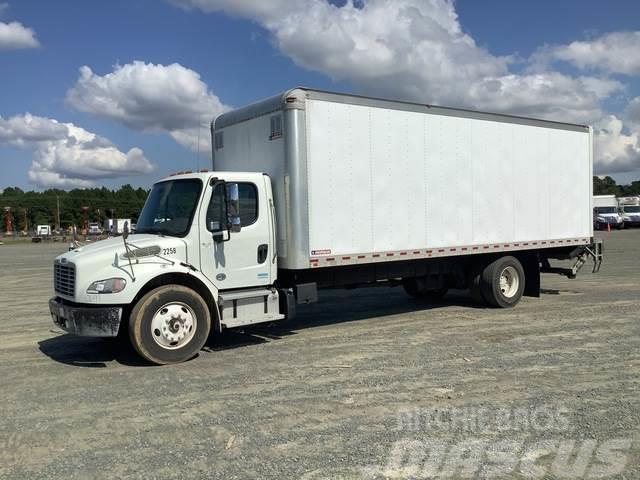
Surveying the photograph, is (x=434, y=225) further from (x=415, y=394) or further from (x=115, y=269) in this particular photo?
(x=115, y=269)

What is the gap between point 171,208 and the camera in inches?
318

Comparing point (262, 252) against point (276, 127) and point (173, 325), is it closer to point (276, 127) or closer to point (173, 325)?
point (173, 325)

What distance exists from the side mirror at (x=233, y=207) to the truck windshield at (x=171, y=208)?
452 millimetres

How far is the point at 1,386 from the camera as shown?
6594 mm

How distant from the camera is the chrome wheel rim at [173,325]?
728 centimetres

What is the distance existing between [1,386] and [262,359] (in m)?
3.00

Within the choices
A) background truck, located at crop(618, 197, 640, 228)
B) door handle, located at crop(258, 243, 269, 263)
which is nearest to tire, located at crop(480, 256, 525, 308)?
door handle, located at crop(258, 243, 269, 263)

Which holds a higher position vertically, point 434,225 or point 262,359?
point 434,225

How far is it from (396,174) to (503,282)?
3668 millimetres

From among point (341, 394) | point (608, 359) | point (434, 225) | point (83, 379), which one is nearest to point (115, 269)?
point (83, 379)

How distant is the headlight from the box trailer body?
7.64 ft

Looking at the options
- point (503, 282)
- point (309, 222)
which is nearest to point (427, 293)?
point (503, 282)

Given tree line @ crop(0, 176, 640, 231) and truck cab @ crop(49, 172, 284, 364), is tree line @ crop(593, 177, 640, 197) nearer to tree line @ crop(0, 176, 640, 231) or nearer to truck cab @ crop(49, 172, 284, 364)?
tree line @ crop(0, 176, 640, 231)

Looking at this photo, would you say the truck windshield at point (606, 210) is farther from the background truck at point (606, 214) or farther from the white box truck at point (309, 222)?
the white box truck at point (309, 222)
